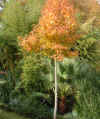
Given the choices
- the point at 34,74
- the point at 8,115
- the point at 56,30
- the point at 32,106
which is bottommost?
the point at 8,115

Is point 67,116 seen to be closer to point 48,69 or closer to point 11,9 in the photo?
point 48,69

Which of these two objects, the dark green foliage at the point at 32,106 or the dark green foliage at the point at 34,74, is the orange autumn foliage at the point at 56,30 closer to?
the dark green foliage at the point at 34,74

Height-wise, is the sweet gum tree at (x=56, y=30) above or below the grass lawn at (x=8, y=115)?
above

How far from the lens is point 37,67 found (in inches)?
250

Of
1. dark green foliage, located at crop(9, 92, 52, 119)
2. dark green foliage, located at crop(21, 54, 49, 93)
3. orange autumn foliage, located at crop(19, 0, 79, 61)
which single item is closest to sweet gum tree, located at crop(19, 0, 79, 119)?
orange autumn foliage, located at crop(19, 0, 79, 61)

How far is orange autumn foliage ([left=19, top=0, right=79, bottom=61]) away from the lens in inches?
180

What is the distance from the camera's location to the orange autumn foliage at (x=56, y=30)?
15.0ft

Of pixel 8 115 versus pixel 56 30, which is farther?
pixel 8 115

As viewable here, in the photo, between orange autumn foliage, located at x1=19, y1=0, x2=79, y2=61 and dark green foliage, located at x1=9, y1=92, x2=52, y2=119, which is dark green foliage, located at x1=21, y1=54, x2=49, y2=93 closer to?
dark green foliage, located at x1=9, y1=92, x2=52, y2=119

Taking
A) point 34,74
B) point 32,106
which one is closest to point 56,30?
point 34,74

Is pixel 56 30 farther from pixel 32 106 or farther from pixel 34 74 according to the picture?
pixel 32 106

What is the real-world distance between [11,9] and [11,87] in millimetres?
3131

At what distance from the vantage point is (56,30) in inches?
179

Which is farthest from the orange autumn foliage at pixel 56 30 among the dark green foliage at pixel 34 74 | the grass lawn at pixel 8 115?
the grass lawn at pixel 8 115
